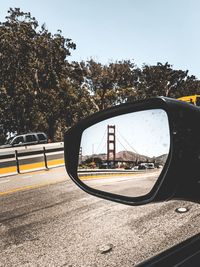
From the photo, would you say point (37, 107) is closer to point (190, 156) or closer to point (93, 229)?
point (93, 229)

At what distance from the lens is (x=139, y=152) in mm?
1066

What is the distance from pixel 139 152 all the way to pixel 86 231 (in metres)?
3.96

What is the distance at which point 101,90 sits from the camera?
50.9m

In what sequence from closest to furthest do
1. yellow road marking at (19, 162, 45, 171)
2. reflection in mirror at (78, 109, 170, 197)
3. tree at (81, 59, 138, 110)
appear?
reflection in mirror at (78, 109, 170, 197) < yellow road marking at (19, 162, 45, 171) < tree at (81, 59, 138, 110)

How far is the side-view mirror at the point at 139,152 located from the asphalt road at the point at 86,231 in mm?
2500

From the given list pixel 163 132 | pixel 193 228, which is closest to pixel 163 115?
pixel 163 132

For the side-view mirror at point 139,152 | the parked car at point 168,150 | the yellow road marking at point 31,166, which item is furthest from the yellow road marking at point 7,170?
the parked car at point 168,150

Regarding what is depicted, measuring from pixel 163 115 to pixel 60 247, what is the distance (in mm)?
3670

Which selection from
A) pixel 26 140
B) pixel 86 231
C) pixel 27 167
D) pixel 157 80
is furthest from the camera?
pixel 157 80

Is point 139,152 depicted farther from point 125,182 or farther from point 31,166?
point 31,166

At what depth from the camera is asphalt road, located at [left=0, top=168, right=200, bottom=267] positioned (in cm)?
379

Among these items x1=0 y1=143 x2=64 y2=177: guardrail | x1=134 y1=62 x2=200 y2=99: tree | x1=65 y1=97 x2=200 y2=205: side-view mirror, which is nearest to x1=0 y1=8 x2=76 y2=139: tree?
x1=0 y1=143 x2=64 y2=177: guardrail

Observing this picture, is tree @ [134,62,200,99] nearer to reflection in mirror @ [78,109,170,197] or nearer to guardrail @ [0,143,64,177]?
guardrail @ [0,143,64,177]

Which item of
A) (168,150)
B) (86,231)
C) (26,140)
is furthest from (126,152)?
(26,140)
